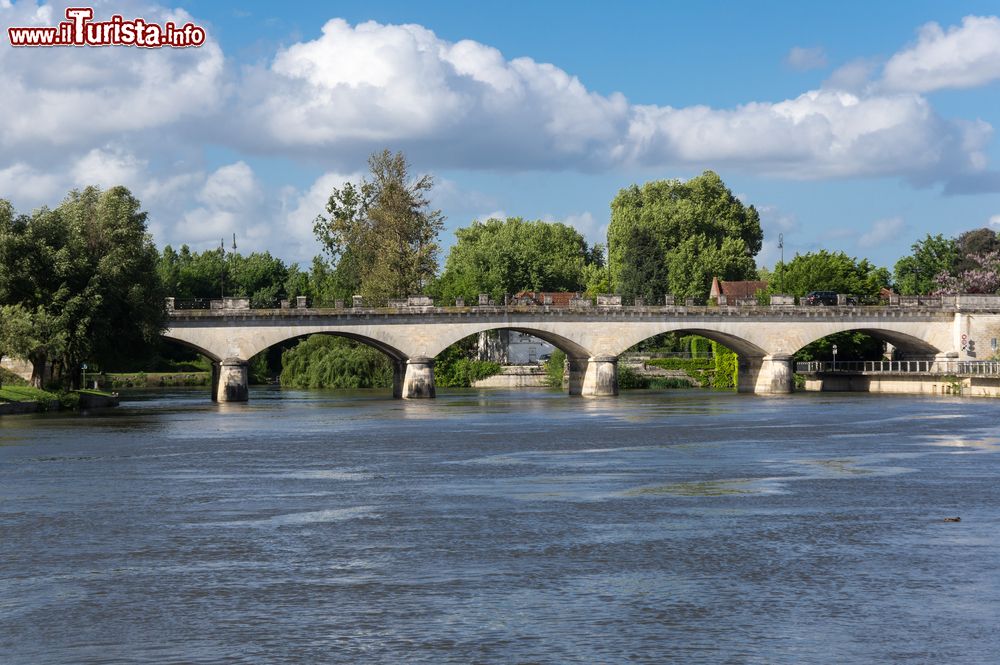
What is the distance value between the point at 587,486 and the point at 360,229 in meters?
88.0

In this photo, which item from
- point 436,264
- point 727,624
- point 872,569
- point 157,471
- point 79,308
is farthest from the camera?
point 436,264

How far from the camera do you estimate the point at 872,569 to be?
24406mm

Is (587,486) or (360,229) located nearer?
(587,486)

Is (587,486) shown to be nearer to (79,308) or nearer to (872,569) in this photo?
(872,569)

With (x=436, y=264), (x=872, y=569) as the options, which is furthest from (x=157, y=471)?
(x=436, y=264)

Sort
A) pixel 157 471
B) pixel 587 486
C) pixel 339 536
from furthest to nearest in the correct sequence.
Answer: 1. pixel 157 471
2. pixel 587 486
3. pixel 339 536

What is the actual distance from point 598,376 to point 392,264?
77.3 ft

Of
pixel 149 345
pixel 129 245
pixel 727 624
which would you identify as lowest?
pixel 727 624

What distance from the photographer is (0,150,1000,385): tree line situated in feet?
245

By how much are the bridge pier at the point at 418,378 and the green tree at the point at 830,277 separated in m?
41.3

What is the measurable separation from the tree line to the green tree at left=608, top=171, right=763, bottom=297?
171mm

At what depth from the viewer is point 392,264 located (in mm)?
113750

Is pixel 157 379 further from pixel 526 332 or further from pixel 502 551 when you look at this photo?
pixel 502 551

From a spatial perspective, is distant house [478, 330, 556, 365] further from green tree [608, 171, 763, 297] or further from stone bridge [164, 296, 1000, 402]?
stone bridge [164, 296, 1000, 402]
